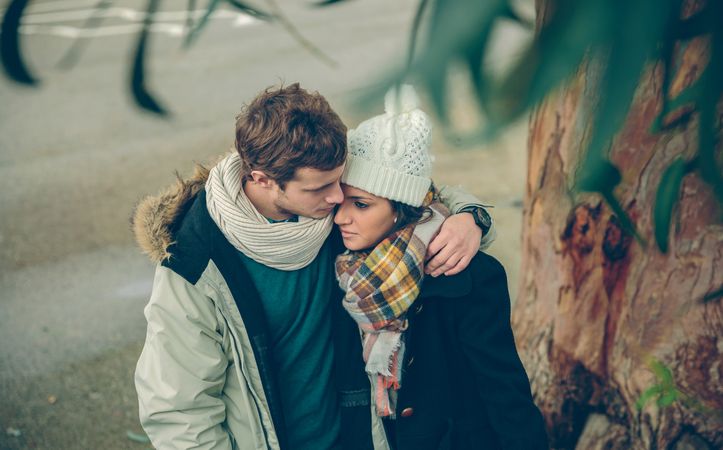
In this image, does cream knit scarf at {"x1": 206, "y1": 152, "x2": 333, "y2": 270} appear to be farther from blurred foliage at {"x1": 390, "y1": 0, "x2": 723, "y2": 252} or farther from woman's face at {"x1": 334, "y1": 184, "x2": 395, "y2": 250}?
blurred foliage at {"x1": 390, "y1": 0, "x2": 723, "y2": 252}

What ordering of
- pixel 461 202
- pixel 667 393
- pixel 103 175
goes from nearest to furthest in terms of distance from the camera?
pixel 461 202
pixel 667 393
pixel 103 175

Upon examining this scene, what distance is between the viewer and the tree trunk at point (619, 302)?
2.53 meters

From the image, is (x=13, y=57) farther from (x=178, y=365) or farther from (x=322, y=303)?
(x=322, y=303)

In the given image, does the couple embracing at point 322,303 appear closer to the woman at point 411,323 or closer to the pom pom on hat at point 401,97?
the woman at point 411,323

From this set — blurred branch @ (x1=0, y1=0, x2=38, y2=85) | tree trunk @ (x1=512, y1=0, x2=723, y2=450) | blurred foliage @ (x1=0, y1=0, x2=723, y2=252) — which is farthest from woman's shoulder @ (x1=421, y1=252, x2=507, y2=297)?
blurred branch @ (x1=0, y1=0, x2=38, y2=85)

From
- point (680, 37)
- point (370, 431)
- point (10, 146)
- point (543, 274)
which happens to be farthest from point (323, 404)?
point (10, 146)

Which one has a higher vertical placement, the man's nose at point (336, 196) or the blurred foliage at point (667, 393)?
the man's nose at point (336, 196)

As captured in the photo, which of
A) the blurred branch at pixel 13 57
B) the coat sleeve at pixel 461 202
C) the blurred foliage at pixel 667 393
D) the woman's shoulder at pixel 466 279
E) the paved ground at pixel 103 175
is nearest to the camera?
the blurred branch at pixel 13 57

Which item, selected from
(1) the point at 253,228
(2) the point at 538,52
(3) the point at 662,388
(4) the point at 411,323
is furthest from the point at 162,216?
Result: (3) the point at 662,388

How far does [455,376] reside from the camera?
2.42 meters

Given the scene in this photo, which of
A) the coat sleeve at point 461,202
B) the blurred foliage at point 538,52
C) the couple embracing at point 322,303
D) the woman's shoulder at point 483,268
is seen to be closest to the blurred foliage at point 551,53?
the blurred foliage at point 538,52

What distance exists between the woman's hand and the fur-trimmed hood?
2.48 feet

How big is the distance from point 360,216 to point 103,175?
4.87 meters

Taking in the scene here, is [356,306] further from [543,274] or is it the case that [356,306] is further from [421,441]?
[543,274]
